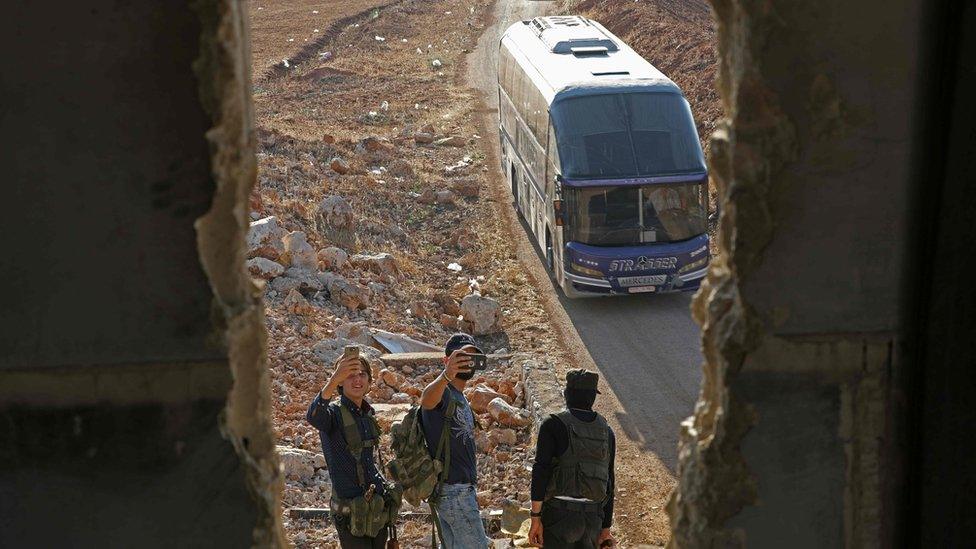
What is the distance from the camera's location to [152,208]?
386cm

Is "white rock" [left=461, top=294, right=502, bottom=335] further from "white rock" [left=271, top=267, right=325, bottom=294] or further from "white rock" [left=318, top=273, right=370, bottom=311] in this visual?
"white rock" [left=271, top=267, right=325, bottom=294]

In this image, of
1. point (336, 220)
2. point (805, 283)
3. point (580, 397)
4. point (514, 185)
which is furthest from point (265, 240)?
point (805, 283)

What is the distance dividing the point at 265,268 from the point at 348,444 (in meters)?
7.67

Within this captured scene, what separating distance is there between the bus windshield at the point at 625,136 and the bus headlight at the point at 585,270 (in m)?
1.15

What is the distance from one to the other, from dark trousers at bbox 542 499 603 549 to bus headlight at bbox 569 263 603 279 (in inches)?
332

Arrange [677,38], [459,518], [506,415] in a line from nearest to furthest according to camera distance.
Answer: [459,518]
[506,415]
[677,38]

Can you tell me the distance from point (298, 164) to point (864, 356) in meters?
16.4

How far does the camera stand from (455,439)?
6281 mm

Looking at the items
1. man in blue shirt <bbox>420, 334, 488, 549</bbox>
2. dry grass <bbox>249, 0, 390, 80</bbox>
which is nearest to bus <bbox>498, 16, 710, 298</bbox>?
man in blue shirt <bbox>420, 334, 488, 549</bbox>

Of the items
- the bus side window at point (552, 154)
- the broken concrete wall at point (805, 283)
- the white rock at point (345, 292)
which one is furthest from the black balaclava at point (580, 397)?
the bus side window at point (552, 154)

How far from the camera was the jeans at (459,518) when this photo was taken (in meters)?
6.38

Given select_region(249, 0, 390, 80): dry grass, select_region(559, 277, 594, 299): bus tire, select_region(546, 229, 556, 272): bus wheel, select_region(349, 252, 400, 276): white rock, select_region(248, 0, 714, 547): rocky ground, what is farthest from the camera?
select_region(249, 0, 390, 80): dry grass

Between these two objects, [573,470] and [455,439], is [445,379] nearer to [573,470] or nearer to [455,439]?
[455,439]

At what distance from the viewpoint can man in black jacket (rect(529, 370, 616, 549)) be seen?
20.1 feet
